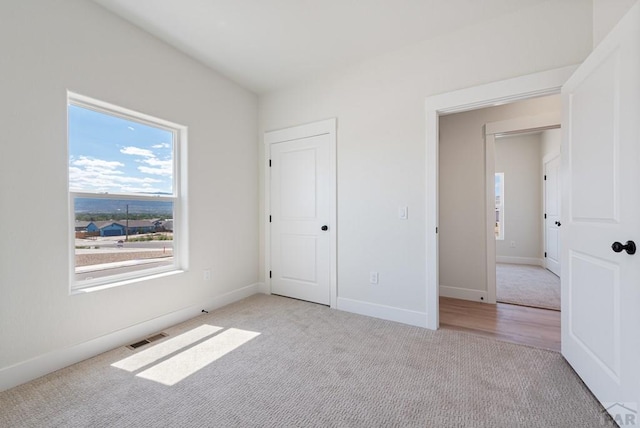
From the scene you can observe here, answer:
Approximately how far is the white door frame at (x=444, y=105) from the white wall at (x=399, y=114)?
6cm

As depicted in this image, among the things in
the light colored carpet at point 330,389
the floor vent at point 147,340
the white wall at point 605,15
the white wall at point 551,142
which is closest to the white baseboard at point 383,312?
the light colored carpet at point 330,389

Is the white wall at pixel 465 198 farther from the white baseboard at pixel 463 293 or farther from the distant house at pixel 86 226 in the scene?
the distant house at pixel 86 226

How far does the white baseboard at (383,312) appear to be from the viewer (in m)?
2.63

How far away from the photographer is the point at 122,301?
7.55ft

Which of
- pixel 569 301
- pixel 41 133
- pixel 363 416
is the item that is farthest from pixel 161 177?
pixel 569 301

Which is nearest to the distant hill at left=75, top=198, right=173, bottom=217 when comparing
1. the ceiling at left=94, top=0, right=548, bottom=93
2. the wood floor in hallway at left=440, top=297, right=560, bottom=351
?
the ceiling at left=94, top=0, right=548, bottom=93

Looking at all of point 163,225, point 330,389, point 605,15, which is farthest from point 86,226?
point 605,15

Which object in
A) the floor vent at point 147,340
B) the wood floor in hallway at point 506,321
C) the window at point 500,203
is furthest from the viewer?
the window at point 500,203

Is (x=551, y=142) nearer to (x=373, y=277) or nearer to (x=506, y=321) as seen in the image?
(x=506, y=321)

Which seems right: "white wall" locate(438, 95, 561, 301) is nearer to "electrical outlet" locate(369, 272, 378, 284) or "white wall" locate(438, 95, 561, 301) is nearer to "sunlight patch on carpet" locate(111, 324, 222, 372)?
"electrical outlet" locate(369, 272, 378, 284)

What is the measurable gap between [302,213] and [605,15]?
3.04 metres

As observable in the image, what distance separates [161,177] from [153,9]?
55.7 inches

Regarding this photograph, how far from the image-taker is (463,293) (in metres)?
3.48

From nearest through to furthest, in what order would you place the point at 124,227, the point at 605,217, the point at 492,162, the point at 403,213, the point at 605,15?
the point at 605,217 → the point at 605,15 → the point at 124,227 → the point at 403,213 → the point at 492,162
